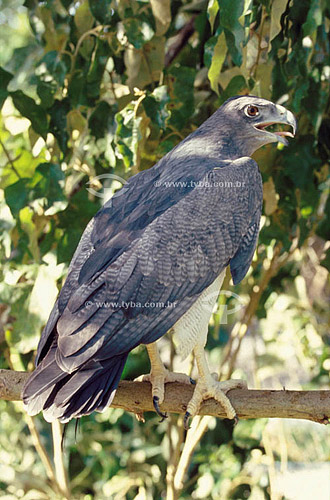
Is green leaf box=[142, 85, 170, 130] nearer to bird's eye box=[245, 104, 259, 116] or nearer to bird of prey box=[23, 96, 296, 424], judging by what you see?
bird of prey box=[23, 96, 296, 424]

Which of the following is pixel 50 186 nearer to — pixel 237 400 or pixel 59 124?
pixel 59 124

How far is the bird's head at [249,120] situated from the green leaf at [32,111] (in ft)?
2.23

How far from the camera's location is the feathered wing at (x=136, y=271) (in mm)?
2006

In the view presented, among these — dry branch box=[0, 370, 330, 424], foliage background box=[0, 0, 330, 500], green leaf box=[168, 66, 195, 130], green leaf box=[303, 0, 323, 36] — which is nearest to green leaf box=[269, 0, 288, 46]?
foliage background box=[0, 0, 330, 500]

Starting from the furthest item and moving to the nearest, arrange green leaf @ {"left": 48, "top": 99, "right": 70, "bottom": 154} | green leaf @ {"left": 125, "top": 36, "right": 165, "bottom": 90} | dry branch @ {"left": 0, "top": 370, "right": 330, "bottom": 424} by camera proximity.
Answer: green leaf @ {"left": 125, "top": 36, "right": 165, "bottom": 90}, green leaf @ {"left": 48, "top": 99, "right": 70, "bottom": 154}, dry branch @ {"left": 0, "top": 370, "right": 330, "bottom": 424}

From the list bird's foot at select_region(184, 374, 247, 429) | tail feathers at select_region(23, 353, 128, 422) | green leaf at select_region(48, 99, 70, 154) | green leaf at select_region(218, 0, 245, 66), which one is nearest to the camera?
tail feathers at select_region(23, 353, 128, 422)

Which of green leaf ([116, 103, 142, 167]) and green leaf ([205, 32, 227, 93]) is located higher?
green leaf ([205, 32, 227, 93])

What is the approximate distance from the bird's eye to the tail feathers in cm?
108

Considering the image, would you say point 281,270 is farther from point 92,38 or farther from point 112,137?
point 92,38

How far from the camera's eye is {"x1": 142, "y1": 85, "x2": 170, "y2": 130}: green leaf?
8.41 ft

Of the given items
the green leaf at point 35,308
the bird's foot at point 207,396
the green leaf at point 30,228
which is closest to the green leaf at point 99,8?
the green leaf at point 30,228

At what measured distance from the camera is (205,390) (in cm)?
237

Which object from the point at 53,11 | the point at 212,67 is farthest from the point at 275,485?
the point at 53,11

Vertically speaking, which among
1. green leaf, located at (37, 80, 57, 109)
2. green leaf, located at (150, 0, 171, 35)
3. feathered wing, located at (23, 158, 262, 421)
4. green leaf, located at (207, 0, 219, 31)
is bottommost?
feathered wing, located at (23, 158, 262, 421)
